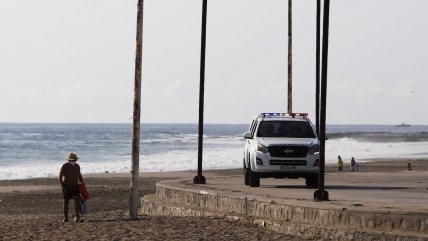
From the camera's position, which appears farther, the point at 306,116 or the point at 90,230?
the point at 306,116

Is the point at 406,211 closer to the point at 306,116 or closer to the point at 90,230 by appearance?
the point at 90,230

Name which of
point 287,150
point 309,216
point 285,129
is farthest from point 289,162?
point 309,216

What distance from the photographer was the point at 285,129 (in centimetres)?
2955

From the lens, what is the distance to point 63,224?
925 inches

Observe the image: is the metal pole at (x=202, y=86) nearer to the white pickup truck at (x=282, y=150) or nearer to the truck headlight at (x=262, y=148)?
the white pickup truck at (x=282, y=150)

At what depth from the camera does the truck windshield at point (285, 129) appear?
96.5 feet

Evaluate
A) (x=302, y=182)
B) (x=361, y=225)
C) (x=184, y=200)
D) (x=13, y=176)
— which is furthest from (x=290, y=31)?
(x=13, y=176)

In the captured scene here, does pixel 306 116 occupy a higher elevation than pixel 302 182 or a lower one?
higher

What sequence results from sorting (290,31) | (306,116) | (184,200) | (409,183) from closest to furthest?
(184,200), (306,116), (409,183), (290,31)

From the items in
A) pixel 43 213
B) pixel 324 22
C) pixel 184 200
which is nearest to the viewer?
pixel 324 22

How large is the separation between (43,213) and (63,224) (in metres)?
11.5

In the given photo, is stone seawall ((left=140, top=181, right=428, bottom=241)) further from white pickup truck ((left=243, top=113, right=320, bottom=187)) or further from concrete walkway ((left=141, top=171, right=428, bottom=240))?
white pickup truck ((left=243, top=113, right=320, bottom=187))

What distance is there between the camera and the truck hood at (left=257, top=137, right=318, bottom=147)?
28.4 metres

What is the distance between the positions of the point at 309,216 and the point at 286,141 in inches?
341
